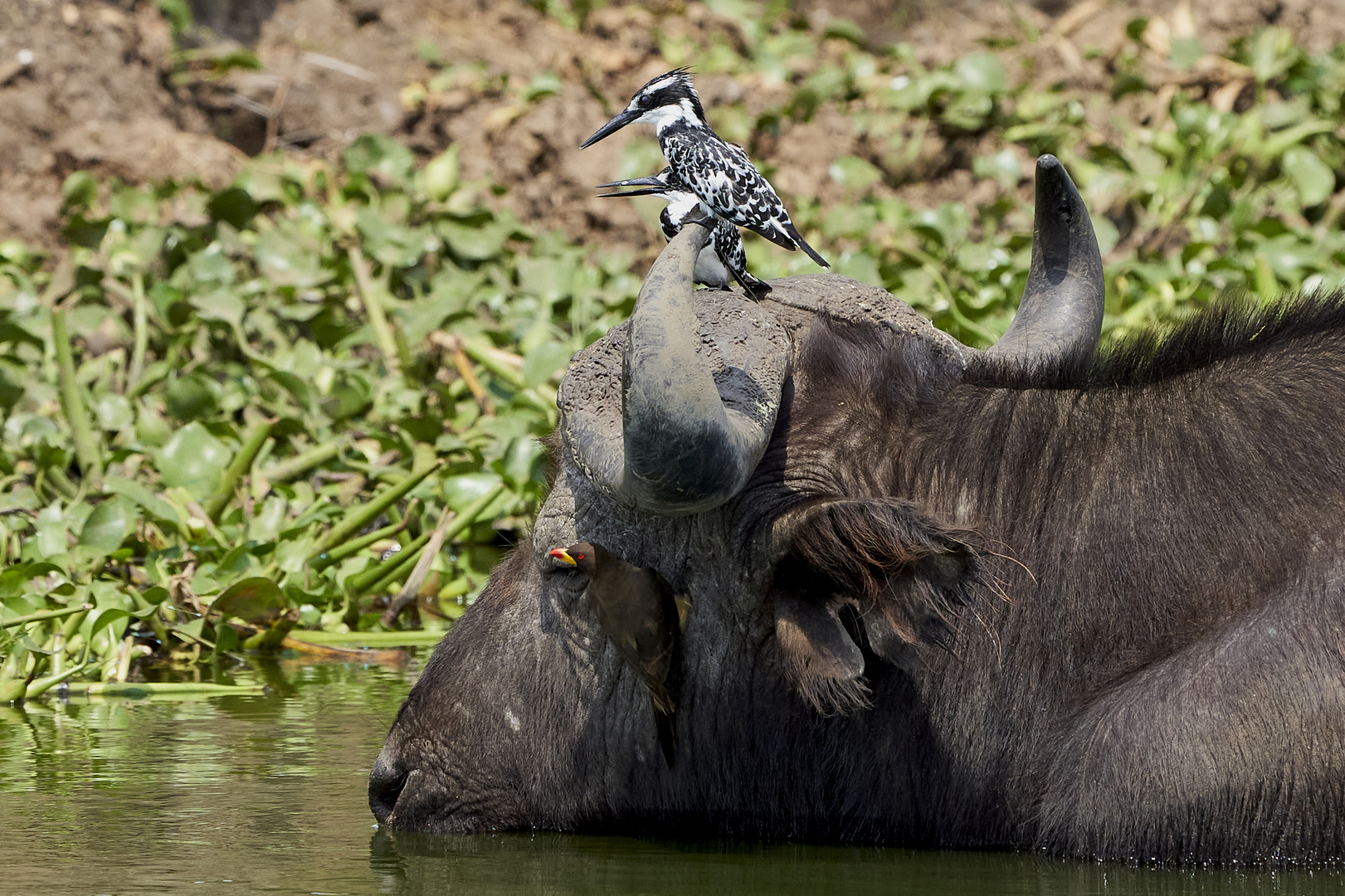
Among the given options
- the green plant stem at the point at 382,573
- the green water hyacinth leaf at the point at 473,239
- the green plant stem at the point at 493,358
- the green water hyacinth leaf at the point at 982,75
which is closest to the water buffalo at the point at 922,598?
the green plant stem at the point at 382,573

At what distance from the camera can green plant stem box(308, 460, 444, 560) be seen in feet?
22.0

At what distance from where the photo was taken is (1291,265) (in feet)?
29.8

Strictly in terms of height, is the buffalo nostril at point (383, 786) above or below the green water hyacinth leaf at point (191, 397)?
below

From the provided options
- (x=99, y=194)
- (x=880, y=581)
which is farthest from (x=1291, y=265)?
(x=99, y=194)

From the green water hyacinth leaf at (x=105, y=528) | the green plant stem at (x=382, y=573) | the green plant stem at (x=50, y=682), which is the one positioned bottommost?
the green plant stem at (x=50, y=682)

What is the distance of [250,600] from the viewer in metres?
6.01

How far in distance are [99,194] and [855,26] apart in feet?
22.5

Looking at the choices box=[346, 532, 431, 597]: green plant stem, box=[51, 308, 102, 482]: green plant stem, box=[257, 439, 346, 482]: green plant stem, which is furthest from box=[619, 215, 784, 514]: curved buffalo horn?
box=[51, 308, 102, 482]: green plant stem

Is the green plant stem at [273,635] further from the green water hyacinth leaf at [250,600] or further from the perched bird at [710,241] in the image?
the perched bird at [710,241]

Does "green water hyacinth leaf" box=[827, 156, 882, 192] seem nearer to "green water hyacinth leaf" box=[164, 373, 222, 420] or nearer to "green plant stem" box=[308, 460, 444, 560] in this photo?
"green water hyacinth leaf" box=[164, 373, 222, 420]

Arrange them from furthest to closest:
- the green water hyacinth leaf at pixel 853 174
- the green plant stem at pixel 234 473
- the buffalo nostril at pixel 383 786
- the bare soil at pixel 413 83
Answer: the green water hyacinth leaf at pixel 853 174
the bare soil at pixel 413 83
the green plant stem at pixel 234 473
the buffalo nostril at pixel 383 786

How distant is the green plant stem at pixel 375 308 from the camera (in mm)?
8973

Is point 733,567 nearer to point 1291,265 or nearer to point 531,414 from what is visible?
point 531,414

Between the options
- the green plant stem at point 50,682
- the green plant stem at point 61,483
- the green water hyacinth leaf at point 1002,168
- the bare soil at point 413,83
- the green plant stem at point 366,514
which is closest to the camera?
the green plant stem at point 50,682
